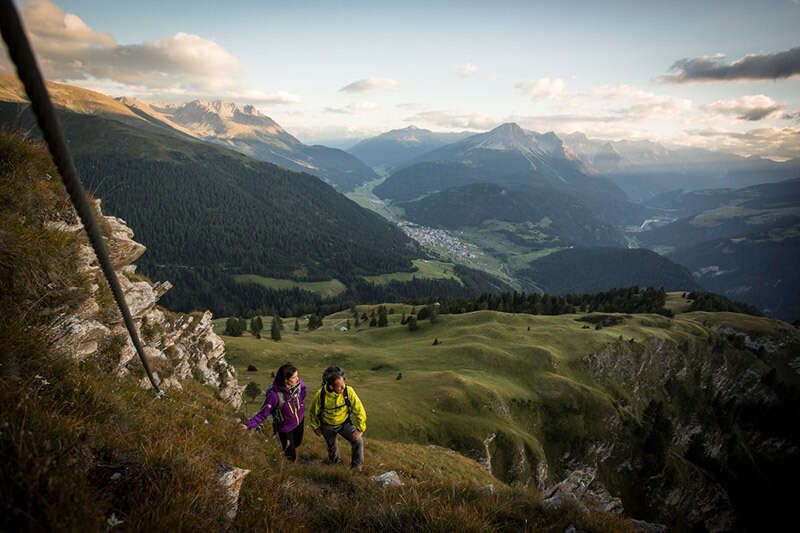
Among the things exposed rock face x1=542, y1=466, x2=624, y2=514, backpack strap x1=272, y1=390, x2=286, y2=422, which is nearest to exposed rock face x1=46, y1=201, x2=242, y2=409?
backpack strap x1=272, y1=390, x2=286, y2=422

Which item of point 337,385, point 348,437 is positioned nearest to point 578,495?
point 348,437

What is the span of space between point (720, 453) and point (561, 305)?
181ft

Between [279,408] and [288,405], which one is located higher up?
[288,405]

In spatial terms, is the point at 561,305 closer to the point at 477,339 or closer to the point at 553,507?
the point at 477,339

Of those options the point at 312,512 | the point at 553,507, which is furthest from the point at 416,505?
the point at 553,507

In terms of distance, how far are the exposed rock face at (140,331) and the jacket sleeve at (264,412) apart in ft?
15.3

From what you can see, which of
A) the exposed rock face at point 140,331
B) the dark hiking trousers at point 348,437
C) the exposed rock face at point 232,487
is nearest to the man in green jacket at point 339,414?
the dark hiking trousers at point 348,437

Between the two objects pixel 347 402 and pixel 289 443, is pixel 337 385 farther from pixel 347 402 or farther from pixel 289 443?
pixel 289 443

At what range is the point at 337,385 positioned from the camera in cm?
1218

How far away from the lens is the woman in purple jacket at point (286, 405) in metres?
11.9

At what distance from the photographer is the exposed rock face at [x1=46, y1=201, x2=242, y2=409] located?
35.0 feet

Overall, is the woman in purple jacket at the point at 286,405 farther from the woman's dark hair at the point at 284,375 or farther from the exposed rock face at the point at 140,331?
the exposed rock face at the point at 140,331

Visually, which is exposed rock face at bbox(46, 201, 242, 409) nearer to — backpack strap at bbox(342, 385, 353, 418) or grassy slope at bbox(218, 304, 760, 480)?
backpack strap at bbox(342, 385, 353, 418)

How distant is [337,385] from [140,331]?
39.4 ft
